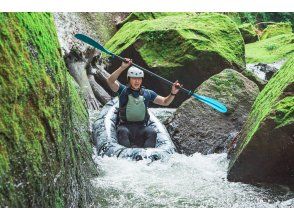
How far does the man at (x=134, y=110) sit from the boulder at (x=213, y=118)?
1.72 ft

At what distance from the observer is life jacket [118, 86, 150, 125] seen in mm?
5115

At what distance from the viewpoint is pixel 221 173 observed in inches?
170

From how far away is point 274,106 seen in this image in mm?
3762

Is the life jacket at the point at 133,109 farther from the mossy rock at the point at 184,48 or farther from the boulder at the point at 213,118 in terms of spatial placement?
the mossy rock at the point at 184,48

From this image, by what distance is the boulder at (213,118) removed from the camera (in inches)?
213

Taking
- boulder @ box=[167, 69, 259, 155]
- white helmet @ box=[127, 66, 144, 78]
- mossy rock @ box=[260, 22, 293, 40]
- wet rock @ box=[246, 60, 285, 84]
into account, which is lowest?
mossy rock @ box=[260, 22, 293, 40]

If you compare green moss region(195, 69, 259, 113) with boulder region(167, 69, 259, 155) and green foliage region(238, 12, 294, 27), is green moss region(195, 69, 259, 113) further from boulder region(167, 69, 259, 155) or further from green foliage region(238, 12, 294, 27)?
green foliage region(238, 12, 294, 27)

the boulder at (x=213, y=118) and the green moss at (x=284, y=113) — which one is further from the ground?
the green moss at (x=284, y=113)

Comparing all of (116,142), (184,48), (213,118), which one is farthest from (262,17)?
(116,142)

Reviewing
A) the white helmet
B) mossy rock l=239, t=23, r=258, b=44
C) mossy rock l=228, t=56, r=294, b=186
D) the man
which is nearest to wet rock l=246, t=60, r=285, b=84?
mossy rock l=239, t=23, r=258, b=44

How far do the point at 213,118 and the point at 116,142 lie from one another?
1373mm

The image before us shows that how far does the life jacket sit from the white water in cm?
71

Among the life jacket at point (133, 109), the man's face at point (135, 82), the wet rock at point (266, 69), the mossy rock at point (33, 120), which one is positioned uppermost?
the mossy rock at point (33, 120)

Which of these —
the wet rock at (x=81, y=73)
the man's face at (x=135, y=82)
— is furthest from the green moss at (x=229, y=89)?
the wet rock at (x=81, y=73)
